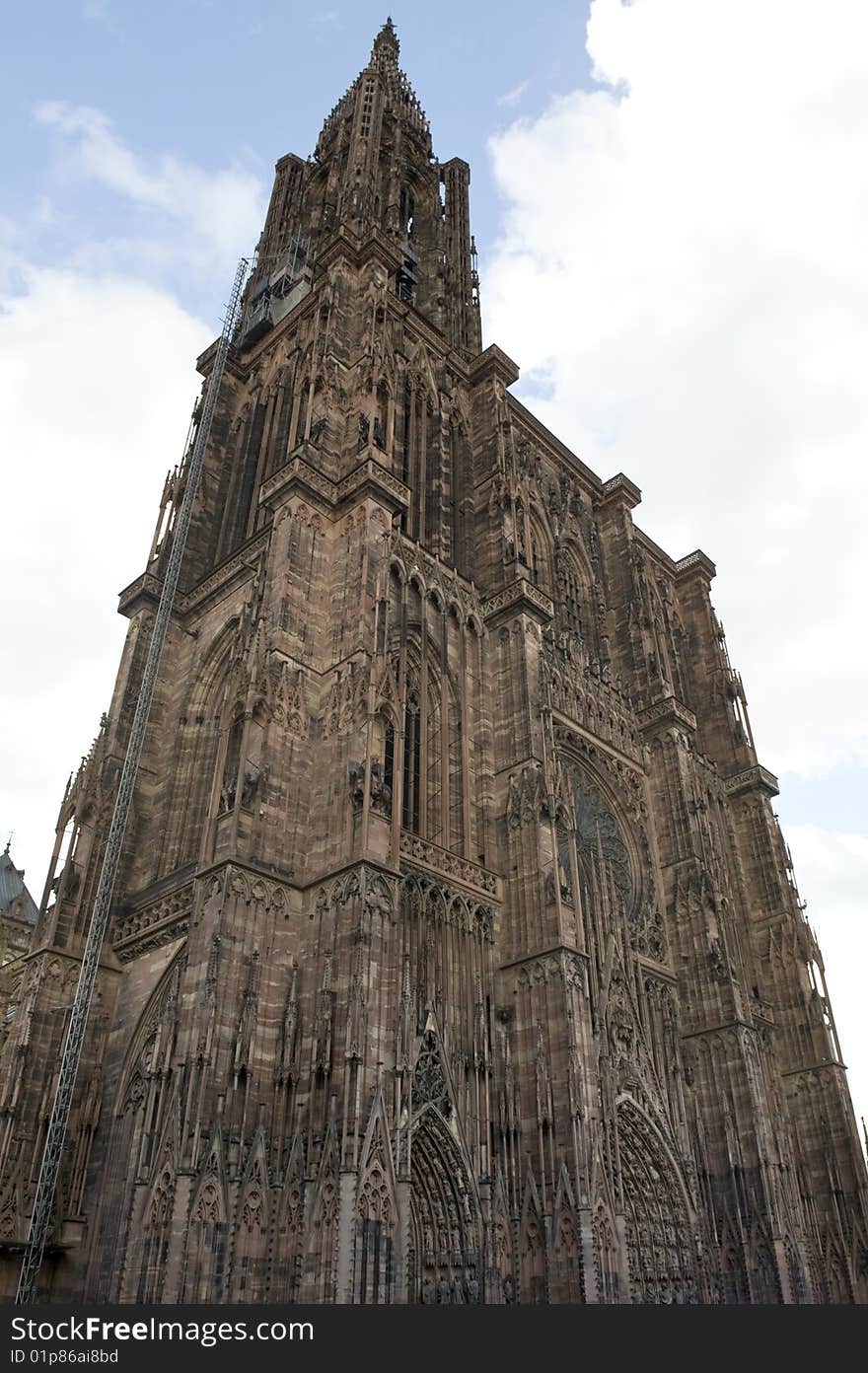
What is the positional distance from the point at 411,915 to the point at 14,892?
121 feet

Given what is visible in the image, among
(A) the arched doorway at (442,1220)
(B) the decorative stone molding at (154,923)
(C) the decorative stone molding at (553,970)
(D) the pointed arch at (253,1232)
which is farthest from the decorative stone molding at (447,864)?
(D) the pointed arch at (253,1232)

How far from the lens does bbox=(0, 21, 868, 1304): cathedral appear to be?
1744 cm

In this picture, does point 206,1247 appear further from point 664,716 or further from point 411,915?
point 664,716

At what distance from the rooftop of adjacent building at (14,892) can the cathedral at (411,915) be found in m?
25.4

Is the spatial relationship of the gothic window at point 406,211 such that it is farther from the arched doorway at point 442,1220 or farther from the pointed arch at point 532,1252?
the pointed arch at point 532,1252

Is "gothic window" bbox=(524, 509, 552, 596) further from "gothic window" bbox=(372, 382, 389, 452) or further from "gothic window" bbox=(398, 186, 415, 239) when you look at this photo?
"gothic window" bbox=(398, 186, 415, 239)

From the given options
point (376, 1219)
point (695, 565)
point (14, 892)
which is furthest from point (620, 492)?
point (14, 892)

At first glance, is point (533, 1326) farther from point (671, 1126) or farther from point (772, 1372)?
point (671, 1126)

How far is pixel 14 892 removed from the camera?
50.9 meters

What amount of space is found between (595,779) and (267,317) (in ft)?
69.4

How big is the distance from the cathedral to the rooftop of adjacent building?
A: 1000 inches

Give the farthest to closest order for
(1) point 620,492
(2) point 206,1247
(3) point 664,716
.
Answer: (1) point 620,492 < (3) point 664,716 < (2) point 206,1247

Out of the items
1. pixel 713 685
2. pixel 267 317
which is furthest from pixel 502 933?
pixel 267 317

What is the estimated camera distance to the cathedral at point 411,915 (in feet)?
57.2
